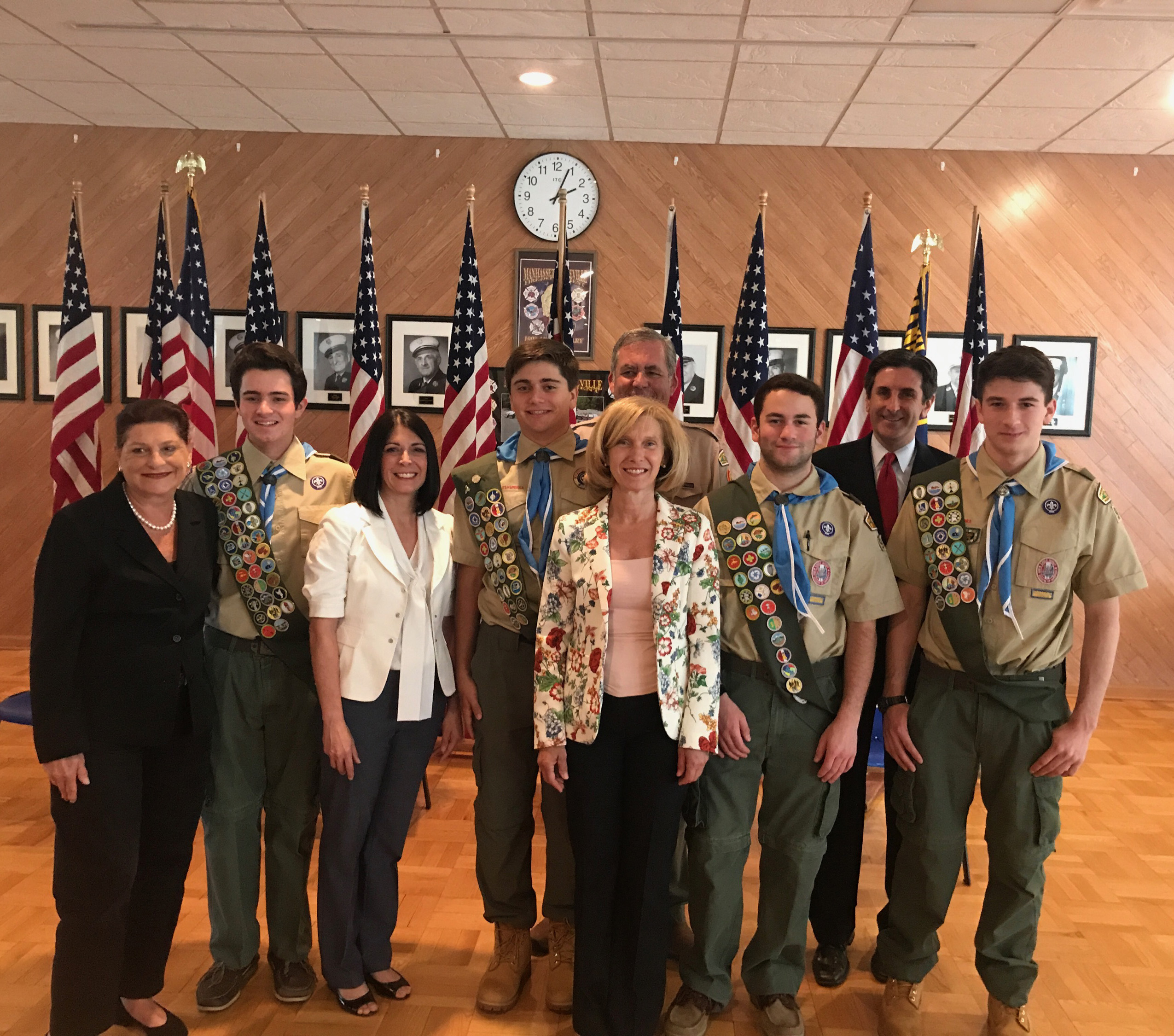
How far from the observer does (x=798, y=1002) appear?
8.30 ft

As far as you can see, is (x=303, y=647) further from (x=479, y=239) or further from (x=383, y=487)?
(x=479, y=239)

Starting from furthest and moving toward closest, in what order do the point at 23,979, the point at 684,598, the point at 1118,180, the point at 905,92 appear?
1. the point at 1118,180
2. the point at 905,92
3. the point at 23,979
4. the point at 684,598

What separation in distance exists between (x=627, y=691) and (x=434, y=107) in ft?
14.1

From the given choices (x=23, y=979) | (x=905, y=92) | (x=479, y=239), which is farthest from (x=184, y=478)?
(x=905, y=92)

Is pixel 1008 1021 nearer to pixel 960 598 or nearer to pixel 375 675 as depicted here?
pixel 960 598

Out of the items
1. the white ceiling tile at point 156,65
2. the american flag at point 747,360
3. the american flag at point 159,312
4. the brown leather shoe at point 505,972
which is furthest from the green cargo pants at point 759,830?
the white ceiling tile at point 156,65

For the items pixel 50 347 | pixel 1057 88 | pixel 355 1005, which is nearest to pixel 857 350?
pixel 1057 88

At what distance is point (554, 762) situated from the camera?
7.10 feet

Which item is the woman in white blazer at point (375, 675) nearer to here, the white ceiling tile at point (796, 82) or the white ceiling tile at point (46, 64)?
the white ceiling tile at point (796, 82)

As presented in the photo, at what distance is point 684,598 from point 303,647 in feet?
3.39

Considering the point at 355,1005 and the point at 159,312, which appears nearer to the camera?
the point at 355,1005

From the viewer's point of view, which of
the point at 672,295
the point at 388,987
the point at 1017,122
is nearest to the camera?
the point at 388,987

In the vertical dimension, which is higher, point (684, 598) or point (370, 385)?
point (370, 385)

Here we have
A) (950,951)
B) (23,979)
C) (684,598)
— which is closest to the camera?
(684,598)
